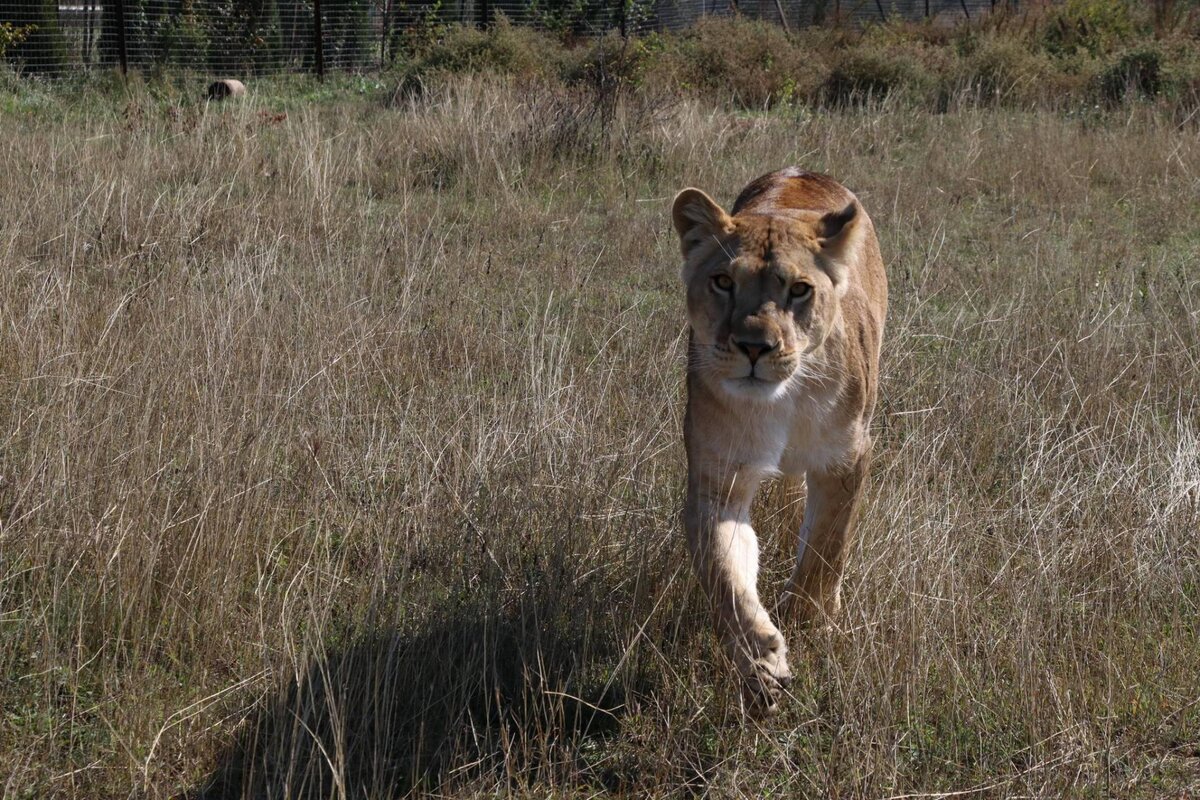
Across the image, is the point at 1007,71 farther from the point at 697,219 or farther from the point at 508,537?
the point at 508,537

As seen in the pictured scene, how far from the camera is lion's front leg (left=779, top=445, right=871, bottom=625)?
3.63m

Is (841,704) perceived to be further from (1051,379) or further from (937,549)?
(1051,379)

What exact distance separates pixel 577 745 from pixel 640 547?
2.54 ft

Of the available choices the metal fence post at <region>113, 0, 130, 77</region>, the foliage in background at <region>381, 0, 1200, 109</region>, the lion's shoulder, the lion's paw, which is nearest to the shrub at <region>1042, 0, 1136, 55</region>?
the foliage in background at <region>381, 0, 1200, 109</region>

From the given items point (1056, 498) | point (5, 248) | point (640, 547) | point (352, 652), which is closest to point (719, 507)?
point (640, 547)

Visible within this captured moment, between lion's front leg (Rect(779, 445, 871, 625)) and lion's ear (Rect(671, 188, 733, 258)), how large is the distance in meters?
0.73

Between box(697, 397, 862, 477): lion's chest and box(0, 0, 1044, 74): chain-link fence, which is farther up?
box(697, 397, 862, 477): lion's chest

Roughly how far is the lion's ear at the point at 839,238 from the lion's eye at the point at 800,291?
19cm

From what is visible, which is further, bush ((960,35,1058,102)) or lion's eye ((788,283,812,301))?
bush ((960,35,1058,102))

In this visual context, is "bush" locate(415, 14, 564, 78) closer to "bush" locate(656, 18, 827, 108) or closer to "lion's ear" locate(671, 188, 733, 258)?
"bush" locate(656, 18, 827, 108)

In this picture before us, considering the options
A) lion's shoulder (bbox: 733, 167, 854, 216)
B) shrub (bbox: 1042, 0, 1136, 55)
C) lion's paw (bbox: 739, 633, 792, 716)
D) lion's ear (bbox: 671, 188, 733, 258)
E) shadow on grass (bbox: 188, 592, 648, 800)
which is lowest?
shadow on grass (bbox: 188, 592, 648, 800)

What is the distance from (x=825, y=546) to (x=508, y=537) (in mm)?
938

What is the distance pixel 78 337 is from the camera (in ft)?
16.4

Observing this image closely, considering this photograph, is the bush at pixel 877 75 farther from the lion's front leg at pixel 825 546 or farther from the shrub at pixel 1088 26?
the lion's front leg at pixel 825 546
